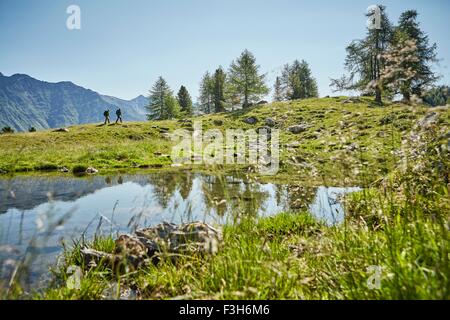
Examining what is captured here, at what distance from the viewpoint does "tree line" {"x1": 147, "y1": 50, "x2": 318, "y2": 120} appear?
71250 mm

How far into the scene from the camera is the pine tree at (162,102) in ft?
264

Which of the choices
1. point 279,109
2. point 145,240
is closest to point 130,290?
point 145,240

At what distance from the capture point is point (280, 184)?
1784 cm

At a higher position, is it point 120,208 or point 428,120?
point 428,120

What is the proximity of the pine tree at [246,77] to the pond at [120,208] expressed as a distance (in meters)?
56.2

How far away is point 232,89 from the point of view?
71375 millimetres

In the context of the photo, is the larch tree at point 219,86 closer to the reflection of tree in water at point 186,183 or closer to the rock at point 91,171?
the rock at point 91,171

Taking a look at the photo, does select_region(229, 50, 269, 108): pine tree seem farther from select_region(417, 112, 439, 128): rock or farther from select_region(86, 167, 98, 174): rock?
select_region(417, 112, 439, 128): rock

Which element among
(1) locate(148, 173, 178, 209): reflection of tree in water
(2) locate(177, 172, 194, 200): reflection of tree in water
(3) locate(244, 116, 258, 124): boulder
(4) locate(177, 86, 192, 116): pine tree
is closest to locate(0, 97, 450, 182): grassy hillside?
(3) locate(244, 116, 258, 124): boulder

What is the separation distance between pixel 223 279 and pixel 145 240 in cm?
263

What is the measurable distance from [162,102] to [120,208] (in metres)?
75.2

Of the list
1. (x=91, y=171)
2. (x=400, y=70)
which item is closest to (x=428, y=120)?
(x=400, y=70)

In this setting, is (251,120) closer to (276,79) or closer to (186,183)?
(276,79)
